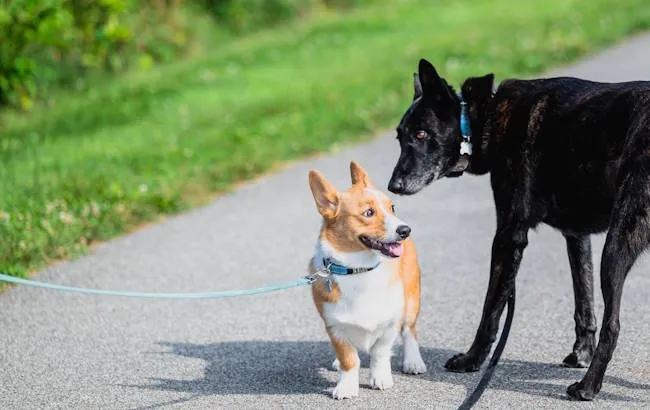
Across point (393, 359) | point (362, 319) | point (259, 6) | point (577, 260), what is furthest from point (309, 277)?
point (259, 6)

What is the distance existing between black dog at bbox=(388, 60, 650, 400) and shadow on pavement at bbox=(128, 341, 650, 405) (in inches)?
6.1

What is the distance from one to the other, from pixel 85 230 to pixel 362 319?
15.0ft

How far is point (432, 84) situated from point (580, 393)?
180 centimetres

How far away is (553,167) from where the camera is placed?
5.74 m

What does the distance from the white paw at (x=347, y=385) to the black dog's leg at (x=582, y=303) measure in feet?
4.02

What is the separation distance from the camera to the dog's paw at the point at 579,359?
6.07m

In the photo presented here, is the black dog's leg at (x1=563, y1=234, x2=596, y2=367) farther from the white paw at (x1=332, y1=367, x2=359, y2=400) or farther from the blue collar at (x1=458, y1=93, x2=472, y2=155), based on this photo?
the white paw at (x1=332, y1=367, x2=359, y2=400)

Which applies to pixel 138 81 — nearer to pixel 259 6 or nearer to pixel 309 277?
pixel 259 6

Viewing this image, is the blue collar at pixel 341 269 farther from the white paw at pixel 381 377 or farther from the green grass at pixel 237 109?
the green grass at pixel 237 109

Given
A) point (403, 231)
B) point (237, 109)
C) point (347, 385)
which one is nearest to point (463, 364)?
point (347, 385)

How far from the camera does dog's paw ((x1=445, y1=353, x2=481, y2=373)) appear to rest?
605 centimetres

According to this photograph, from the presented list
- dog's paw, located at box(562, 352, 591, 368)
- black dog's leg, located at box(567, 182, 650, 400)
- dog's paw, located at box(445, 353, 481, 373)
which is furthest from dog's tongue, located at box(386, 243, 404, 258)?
dog's paw, located at box(562, 352, 591, 368)

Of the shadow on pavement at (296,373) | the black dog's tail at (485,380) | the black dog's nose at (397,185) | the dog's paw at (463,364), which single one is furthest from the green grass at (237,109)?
the black dog's tail at (485,380)

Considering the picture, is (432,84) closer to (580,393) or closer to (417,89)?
(417,89)
